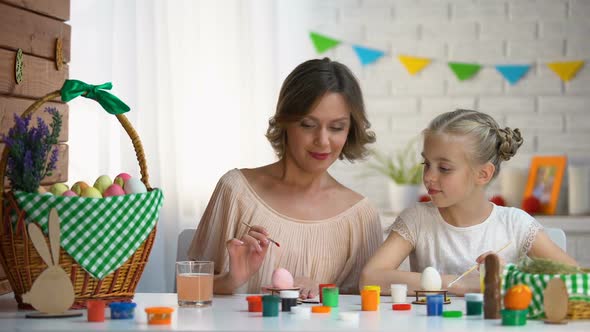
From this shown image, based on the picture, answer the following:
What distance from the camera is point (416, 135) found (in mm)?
4336

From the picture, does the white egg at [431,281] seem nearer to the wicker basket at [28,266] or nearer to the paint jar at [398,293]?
the paint jar at [398,293]

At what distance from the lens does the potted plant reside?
165 inches

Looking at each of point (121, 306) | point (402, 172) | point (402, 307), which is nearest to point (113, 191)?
point (121, 306)

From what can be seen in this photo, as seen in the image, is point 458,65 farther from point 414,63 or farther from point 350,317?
point 350,317

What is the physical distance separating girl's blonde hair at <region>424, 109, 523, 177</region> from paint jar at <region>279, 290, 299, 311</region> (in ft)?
2.57

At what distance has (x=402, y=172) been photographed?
167 inches

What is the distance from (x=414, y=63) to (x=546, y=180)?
85 cm

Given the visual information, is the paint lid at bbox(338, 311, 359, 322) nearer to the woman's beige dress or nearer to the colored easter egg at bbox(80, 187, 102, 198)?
the colored easter egg at bbox(80, 187, 102, 198)

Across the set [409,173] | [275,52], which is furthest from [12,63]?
[409,173]

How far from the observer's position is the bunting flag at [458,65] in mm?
4254

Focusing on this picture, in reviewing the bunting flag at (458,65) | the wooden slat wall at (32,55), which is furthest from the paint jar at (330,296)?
the bunting flag at (458,65)

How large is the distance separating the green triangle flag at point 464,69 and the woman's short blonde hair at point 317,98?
5.61 feet

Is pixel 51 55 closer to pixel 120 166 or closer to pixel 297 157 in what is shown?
pixel 297 157

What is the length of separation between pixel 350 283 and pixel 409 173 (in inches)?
68.3
